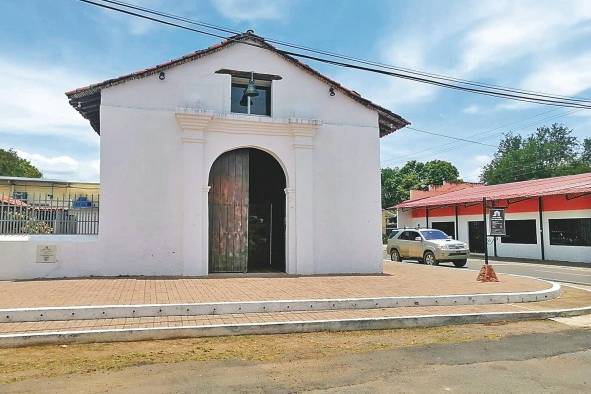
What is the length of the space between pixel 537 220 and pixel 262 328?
2178 centimetres

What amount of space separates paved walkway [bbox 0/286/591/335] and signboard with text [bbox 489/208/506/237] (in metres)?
2.83

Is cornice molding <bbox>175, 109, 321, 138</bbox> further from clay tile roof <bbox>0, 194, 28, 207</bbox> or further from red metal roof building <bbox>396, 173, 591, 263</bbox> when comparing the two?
red metal roof building <bbox>396, 173, 591, 263</bbox>

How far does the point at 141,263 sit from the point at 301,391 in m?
8.25

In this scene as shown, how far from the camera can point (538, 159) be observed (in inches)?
2345

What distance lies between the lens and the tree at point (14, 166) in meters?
50.2

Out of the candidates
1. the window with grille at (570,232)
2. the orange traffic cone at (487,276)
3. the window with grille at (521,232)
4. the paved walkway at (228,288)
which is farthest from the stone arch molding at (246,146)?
the window with grille at (521,232)

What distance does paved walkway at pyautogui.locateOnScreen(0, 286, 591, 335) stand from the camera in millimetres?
6633

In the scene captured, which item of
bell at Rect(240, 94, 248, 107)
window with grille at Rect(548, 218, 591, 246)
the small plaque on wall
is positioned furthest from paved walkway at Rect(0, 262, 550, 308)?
window with grille at Rect(548, 218, 591, 246)

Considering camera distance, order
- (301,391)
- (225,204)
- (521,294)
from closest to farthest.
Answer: (301,391) → (521,294) → (225,204)

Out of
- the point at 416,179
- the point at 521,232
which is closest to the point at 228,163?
the point at 521,232

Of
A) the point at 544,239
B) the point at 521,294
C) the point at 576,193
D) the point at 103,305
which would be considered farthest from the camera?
the point at 544,239

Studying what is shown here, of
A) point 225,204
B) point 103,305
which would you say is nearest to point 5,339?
point 103,305

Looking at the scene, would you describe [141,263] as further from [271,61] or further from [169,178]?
[271,61]

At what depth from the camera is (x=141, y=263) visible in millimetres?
11672
